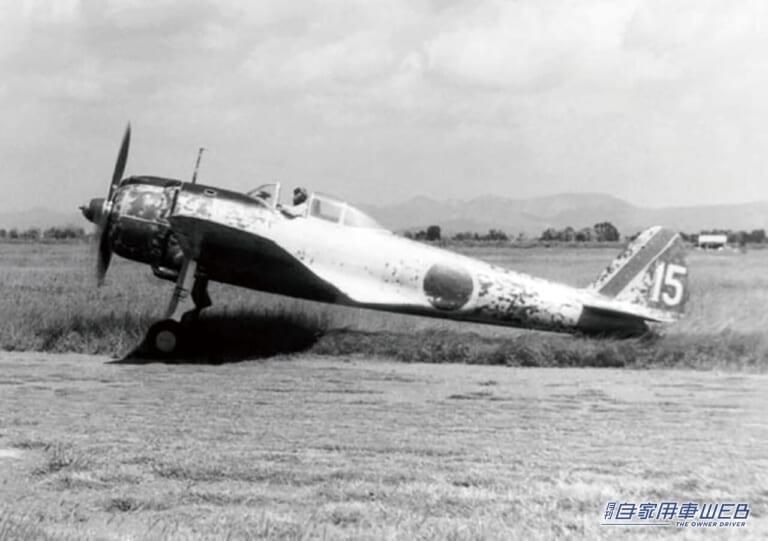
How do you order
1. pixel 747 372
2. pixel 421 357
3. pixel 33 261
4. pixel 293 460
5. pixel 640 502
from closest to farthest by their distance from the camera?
pixel 640 502 → pixel 293 460 → pixel 747 372 → pixel 421 357 → pixel 33 261

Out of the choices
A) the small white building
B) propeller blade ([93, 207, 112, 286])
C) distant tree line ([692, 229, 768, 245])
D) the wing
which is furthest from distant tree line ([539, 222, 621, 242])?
propeller blade ([93, 207, 112, 286])

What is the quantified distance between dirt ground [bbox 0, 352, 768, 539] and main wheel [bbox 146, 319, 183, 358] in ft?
4.28

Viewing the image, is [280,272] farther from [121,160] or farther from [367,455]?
[367,455]

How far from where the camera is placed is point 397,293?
9.72 metres

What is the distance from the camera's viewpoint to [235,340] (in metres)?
10.1

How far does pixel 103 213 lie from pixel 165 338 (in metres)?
1.82

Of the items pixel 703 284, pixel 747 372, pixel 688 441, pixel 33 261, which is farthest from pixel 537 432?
pixel 33 261

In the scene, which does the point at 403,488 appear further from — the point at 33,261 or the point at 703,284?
the point at 33,261

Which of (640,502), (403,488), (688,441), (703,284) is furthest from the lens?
(703,284)

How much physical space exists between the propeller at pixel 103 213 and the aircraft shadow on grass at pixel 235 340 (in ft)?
4.19

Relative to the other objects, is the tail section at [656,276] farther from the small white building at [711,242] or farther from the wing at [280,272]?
the small white building at [711,242]

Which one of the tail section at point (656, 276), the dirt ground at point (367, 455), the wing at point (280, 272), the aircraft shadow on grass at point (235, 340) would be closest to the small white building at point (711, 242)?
the tail section at point (656, 276)

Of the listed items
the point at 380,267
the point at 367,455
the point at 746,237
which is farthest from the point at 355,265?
the point at 746,237

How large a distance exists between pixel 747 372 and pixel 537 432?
4.02 meters
